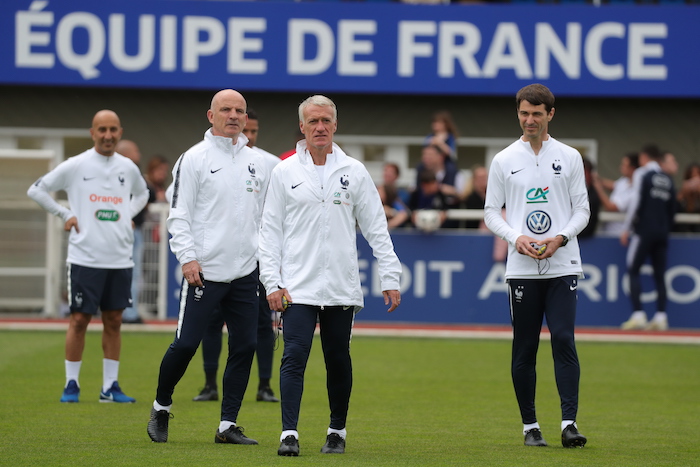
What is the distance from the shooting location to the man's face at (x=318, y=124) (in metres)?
6.38

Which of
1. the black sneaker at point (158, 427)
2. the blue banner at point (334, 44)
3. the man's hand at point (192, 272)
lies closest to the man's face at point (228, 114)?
the man's hand at point (192, 272)

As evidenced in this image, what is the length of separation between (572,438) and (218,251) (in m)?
2.35

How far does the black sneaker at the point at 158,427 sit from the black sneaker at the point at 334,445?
98 cm

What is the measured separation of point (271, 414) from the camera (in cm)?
838

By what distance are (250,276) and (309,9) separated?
1098 cm

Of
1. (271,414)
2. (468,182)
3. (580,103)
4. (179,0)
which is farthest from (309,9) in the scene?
(271,414)

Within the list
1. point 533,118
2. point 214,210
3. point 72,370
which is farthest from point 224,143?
point 72,370

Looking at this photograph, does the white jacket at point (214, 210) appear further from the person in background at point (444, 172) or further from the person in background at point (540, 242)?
the person in background at point (444, 172)

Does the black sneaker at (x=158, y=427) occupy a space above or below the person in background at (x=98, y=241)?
below

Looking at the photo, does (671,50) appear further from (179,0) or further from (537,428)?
(537,428)

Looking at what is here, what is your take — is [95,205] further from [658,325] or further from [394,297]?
[658,325]

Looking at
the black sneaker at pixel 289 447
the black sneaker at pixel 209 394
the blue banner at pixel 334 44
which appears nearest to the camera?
the black sneaker at pixel 289 447

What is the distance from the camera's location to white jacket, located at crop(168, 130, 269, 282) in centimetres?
676

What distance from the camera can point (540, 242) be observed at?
269 inches
